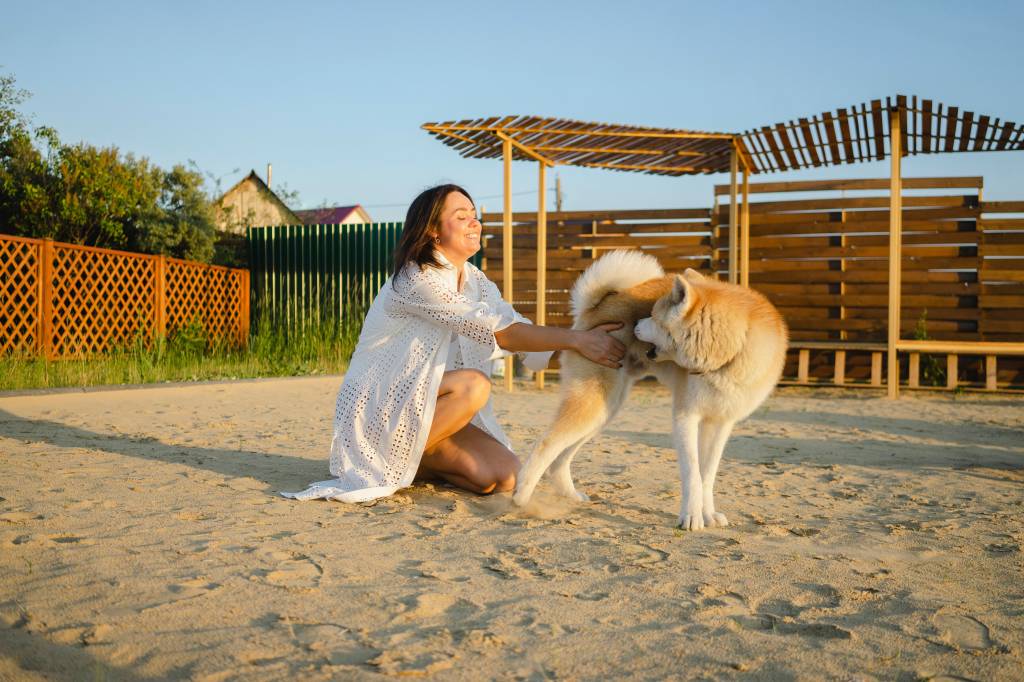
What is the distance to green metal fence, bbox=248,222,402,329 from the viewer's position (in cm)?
1178

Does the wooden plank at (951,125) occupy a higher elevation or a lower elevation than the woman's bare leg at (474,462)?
higher

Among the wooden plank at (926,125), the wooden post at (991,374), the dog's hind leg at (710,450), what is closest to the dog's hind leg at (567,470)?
the dog's hind leg at (710,450)

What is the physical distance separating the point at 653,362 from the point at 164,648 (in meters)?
2.22

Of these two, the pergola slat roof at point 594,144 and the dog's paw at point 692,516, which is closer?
the dog's paw at point 692,516

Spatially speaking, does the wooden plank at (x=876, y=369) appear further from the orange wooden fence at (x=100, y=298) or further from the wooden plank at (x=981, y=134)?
the orange wooden fence at (x=100, y=298)

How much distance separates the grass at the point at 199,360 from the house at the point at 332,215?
1361 cm

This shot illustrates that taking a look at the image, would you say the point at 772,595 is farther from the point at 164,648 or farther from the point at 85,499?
the point at 85,499

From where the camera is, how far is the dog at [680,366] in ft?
10.4

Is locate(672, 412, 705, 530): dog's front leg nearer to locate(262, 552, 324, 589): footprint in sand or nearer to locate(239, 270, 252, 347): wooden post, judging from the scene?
locate(262, 552, 324, 589): footprint in sand

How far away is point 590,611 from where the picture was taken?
215cm

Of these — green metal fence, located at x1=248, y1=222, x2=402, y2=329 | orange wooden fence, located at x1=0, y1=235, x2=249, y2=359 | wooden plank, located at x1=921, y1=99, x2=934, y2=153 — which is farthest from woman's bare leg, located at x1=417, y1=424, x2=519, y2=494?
green metal fence, located at x1=248, y1=222, x2=402, y2=329

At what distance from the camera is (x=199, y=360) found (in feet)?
32.0

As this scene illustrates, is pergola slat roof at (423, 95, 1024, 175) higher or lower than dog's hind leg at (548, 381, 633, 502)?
higher

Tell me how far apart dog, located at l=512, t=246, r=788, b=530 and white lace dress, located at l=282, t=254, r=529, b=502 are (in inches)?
16.4
